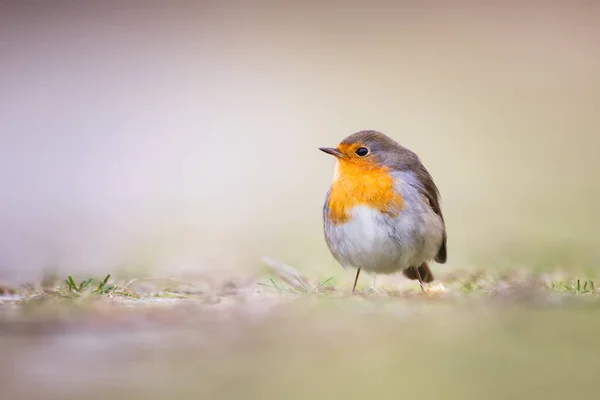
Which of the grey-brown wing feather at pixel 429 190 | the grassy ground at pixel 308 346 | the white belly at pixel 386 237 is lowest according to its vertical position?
the grassy ground at pixel 308 346

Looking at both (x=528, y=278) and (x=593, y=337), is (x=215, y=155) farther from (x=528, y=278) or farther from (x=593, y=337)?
(x=593, y=337)

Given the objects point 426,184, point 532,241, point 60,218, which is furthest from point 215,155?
point 426,184

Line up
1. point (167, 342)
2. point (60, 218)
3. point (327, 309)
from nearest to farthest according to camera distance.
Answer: point (167, 342)
point (327, 309)
point (60, 218)

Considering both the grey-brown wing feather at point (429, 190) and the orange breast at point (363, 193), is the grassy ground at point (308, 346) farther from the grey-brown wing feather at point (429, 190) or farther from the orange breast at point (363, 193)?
the grey-brown wing feather at point (429, 190)

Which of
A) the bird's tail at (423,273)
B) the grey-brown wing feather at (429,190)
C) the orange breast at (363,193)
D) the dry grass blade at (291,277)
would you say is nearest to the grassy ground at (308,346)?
the dry grass blade at (291,277)

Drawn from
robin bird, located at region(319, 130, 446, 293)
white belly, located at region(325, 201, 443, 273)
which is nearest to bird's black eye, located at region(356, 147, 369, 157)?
robin bird, located at region(319, 130, 446, 293)

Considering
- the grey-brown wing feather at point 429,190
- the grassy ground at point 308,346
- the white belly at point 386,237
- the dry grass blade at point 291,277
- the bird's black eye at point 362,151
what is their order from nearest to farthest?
the grassy ground at point 308,346 → the white belly at point 386,237 → the dry grass blade at point 291,277 → the grey-brown wing feather at point 429,190 → the bird's black eye at point 362,151

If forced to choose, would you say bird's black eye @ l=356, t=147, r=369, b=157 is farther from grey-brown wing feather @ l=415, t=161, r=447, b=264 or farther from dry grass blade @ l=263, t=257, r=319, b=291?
dry grass blade @ l=263, t=257, r=319, b=291
